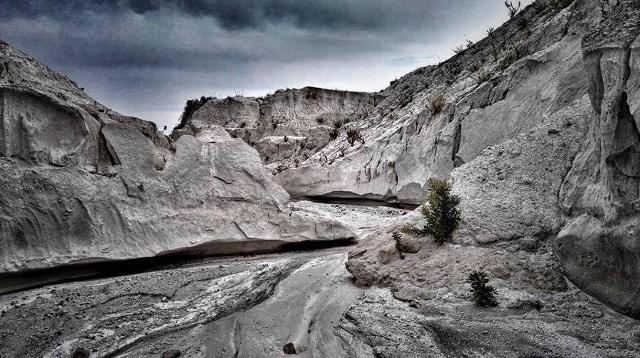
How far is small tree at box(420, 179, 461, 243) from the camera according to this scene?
15.8 feet

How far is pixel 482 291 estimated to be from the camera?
3635 millimetres

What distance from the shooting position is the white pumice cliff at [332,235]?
10.6ft

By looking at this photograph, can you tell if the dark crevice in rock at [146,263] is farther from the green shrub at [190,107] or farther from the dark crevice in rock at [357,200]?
the green shrub at [190,107]

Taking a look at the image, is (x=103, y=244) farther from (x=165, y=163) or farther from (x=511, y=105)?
(x=511, y=105)

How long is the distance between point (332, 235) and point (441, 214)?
112 inches

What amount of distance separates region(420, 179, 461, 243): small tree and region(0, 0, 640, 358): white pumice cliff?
4.8 inches

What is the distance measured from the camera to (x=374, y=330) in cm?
350

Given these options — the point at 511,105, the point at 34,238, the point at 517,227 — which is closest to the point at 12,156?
the point at 34,238

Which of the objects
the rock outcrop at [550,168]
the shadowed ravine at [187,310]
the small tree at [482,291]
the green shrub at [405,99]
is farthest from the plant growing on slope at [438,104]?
the small tree at [482,291]

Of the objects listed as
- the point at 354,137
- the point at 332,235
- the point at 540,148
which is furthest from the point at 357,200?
the point at 540,148

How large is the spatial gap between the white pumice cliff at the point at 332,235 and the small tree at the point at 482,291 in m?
0.11

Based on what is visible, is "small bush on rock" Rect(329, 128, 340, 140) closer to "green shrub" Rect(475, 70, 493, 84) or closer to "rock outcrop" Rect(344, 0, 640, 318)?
"rock outcrop" Rect(344, 0, 640, 318)

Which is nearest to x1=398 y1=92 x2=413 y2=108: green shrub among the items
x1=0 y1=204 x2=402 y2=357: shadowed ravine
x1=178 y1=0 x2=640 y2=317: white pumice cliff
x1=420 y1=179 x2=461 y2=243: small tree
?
x1=178 y1=0 x2=640 y2=317: white pumice cliff

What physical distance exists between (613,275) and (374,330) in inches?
83.6
